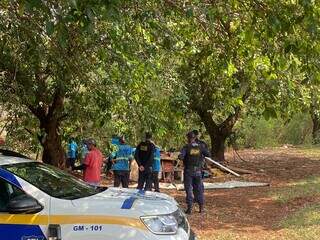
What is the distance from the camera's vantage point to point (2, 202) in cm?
578

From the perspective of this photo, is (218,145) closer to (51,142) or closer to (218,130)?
(218,130)

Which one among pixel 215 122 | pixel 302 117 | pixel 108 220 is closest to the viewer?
pixel 108 220

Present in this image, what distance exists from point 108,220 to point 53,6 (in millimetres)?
2502

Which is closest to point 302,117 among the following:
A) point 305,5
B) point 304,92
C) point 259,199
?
point 304,92

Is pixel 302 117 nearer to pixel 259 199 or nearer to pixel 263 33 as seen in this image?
pixel 259 199

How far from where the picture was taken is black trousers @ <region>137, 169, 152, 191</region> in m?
13.9

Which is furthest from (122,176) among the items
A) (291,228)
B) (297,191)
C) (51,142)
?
(297,191)

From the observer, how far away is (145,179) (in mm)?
14039

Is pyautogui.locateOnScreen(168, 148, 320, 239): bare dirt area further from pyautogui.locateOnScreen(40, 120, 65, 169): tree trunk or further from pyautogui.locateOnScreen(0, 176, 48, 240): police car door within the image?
pyautogui.locateOnScreen(0, 176, 48, 240): police car door

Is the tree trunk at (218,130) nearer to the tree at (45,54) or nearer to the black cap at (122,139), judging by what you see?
the tree at (45,54)

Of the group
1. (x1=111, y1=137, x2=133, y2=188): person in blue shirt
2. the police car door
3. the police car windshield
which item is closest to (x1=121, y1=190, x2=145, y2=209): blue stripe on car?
the police car windshield

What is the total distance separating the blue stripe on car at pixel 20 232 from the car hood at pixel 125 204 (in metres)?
0.44

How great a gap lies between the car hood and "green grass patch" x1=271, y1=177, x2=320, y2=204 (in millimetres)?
8430

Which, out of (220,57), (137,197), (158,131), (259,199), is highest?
(220,57)
